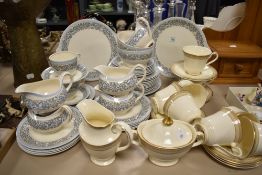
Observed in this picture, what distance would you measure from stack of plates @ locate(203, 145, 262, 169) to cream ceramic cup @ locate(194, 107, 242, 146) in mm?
24

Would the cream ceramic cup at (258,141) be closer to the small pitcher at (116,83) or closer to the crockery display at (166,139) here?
the crockery display at (166,139)

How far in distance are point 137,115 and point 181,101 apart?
13 cm

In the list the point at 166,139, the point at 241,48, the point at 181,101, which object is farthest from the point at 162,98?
the point at 241,48

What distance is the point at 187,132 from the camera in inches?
22.2

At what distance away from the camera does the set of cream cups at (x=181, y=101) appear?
25.0 inches

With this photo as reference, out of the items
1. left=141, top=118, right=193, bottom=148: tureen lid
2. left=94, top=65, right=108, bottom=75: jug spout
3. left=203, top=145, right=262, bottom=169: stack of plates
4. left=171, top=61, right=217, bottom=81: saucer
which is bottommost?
left=203, top=145, right=262, bottom=169: stack of plates

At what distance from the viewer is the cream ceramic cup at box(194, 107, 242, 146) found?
0.58 m

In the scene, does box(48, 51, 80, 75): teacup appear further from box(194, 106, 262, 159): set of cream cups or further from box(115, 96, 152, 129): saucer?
box(194, 106, 262, 159): set of cream cups

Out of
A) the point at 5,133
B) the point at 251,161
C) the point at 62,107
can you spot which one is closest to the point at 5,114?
the point at 5,133

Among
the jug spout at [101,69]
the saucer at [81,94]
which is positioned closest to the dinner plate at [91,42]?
the saucer at [81,94]

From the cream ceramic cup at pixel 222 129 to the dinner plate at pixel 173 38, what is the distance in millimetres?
356

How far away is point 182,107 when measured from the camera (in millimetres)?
640

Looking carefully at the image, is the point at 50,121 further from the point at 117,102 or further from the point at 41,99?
the point at 117,102

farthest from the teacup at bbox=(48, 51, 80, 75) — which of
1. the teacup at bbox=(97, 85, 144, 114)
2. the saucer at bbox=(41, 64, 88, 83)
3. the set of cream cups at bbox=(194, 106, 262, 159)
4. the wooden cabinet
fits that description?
the wooden cabinet
